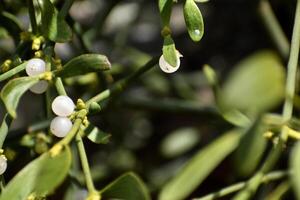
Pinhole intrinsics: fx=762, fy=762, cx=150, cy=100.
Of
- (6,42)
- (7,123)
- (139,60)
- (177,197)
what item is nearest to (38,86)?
(7,123)

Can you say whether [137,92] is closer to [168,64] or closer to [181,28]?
[181,28]

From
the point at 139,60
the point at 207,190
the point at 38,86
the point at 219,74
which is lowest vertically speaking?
the point at 207,190

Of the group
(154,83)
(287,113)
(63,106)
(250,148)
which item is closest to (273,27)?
(154,83)

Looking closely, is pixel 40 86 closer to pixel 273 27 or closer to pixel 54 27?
pixel 54 27

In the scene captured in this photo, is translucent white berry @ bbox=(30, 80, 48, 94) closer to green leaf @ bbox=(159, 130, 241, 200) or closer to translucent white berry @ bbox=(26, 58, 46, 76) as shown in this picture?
translucent white berry @ bbox=(26, 58, 46, 76)

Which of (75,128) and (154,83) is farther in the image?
(154,83)

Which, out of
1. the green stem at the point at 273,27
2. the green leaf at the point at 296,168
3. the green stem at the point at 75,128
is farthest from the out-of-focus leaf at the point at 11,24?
the green stem at the point at 273,27
